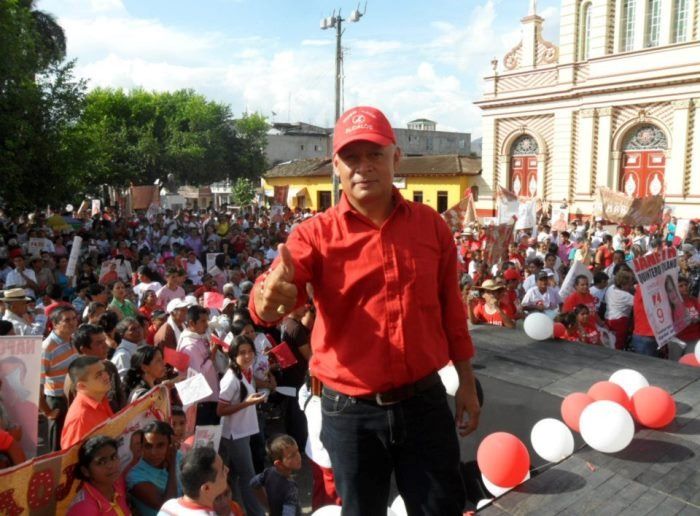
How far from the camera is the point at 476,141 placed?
70250 mm

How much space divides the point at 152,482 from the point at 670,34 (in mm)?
25781

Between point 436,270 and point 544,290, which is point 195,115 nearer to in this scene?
point 544,290

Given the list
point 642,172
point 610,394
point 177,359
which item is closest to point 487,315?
point 610,394

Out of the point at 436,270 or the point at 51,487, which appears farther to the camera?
the point at 51,487

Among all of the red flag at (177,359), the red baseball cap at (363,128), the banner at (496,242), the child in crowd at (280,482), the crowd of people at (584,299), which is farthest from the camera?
the banner at (496,242)

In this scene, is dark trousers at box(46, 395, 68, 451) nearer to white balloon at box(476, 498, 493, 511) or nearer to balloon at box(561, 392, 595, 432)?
white balloon at box(476, 498, 493, 511)

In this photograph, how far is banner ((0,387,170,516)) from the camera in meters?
3.01

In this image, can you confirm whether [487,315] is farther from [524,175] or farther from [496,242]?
[524,175]

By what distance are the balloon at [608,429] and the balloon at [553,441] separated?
26 cm

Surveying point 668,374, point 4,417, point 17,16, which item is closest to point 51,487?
point 4,417

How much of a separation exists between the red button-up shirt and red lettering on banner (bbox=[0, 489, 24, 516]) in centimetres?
187

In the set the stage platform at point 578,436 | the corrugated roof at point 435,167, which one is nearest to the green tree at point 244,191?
the corrugated roof at point 435,167

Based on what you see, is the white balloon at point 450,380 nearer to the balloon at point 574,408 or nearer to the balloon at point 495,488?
the balloon at point 574,408

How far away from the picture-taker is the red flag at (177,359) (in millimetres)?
4922
